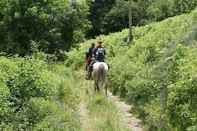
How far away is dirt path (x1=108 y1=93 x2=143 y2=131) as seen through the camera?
49.2 feet

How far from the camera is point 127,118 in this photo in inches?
642

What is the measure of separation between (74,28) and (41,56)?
901cm

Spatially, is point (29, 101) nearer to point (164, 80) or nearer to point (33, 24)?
point (164, 80)

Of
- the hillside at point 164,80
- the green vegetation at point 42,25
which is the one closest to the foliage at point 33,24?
the green vegetation at point 42,25

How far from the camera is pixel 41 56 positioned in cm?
2094

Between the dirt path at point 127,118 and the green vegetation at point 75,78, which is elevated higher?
the green vegetation at point 75,78

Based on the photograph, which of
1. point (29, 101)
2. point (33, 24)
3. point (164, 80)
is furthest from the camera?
point (33, 24)

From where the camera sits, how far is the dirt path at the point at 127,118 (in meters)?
15.0

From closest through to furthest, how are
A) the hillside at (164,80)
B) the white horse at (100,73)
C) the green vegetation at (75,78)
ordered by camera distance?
the hillside at (164,80) < the green vegetation at (75,78) < the white horse at (100,73)

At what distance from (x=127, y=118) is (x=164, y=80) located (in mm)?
2344

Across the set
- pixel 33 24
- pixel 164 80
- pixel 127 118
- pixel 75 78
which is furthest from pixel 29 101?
pixel 33 24

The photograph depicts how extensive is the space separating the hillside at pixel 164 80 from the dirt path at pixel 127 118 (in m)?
0.25

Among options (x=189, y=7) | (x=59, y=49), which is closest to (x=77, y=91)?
(x=59, y=49)

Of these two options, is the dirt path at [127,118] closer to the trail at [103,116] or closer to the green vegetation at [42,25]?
the trail at [103,116]
